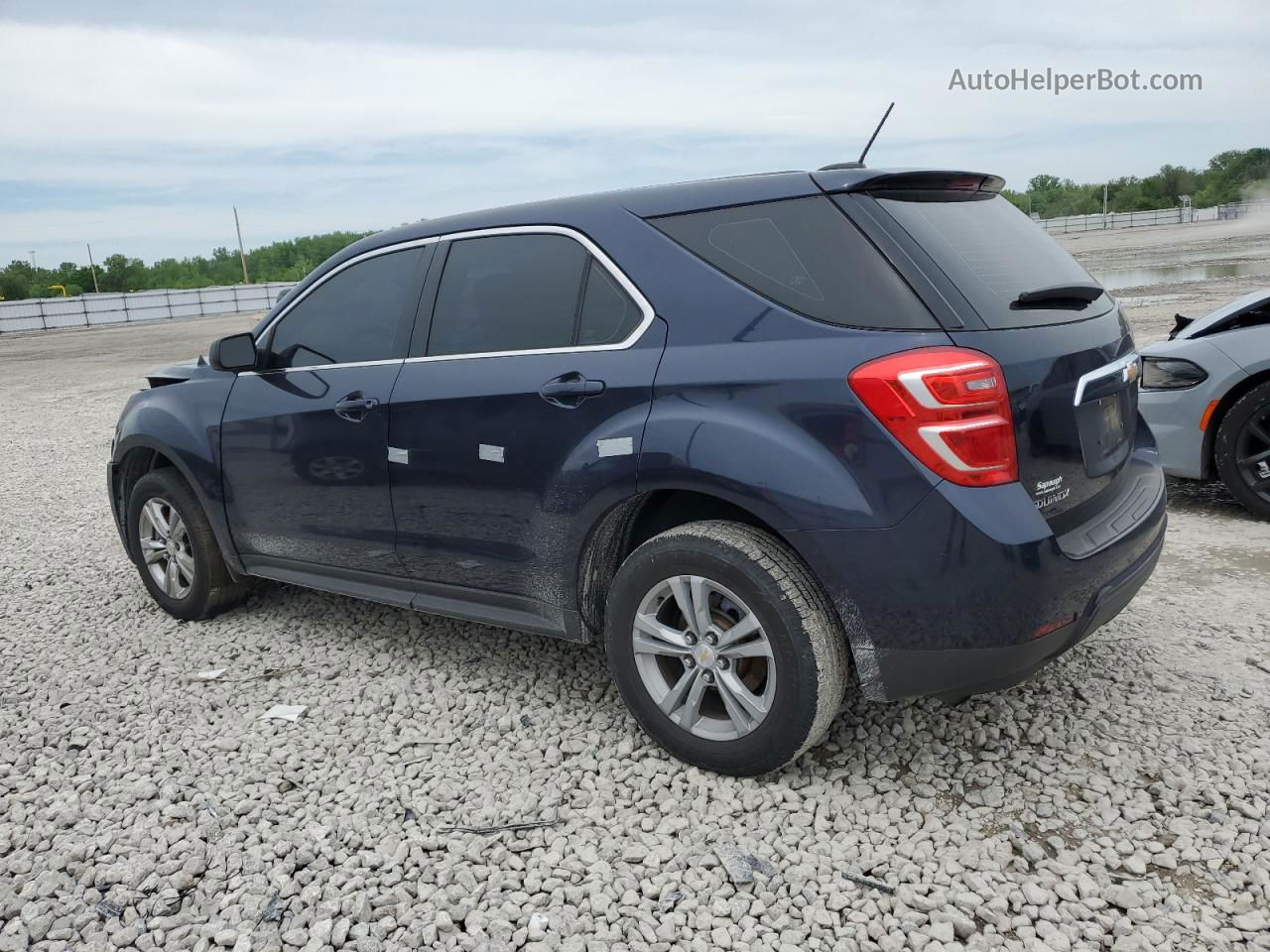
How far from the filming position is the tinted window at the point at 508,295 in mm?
3541

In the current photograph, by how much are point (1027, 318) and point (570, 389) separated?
4.55 ft

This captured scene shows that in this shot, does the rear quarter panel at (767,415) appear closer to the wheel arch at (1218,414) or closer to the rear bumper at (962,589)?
the rear bumper at (962,589)

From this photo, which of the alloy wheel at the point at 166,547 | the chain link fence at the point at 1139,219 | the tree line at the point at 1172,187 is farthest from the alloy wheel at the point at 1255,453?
the tree line at the point at 1172,187

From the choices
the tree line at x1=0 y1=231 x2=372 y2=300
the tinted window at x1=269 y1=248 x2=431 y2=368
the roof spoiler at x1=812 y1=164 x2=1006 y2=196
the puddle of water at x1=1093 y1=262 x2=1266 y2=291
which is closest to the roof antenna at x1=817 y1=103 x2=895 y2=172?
the roof spoiler at x1=812 y1=164 x2=1006 y2=196

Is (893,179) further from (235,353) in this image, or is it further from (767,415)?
(235,353)

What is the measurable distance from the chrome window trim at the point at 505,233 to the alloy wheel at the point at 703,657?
31.7 inches

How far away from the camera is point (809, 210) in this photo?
310 cm

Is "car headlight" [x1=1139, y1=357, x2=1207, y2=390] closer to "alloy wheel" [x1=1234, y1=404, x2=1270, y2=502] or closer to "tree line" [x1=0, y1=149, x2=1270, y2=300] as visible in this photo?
"alloy wheel" [x1=1234, y1=404, x2=1270, y2=502]

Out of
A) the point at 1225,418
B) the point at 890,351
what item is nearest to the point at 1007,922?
the point at 890,351

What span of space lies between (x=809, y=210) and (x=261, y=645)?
3142 mm

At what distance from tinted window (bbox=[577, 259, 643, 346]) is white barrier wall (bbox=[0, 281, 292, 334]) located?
1877 inches

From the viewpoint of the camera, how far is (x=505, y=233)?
12.5 feet

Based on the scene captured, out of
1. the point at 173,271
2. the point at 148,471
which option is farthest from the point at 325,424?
the point at 173,271

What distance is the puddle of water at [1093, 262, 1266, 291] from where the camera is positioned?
2225cm
